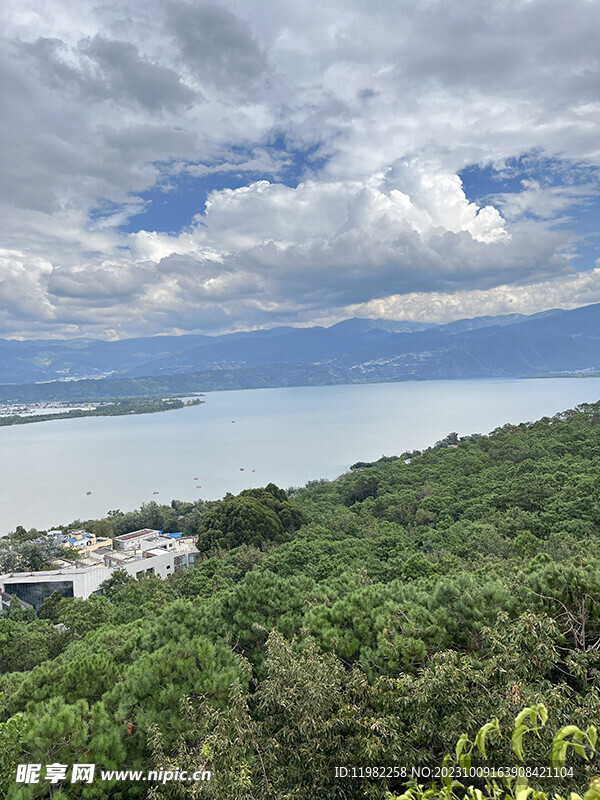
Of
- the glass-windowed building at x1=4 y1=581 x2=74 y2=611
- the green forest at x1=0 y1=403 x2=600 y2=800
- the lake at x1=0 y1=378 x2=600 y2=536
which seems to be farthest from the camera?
the lake at x1=0 y1=378 x2=600 y2=536

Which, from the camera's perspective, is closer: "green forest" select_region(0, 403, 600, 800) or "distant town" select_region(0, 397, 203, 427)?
"green forest" select_region(0, 403, 600, 800)

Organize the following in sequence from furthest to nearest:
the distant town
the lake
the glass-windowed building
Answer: the distant town, the lake, the glass-windowed building

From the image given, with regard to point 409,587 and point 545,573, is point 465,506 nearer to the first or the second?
point 409,587

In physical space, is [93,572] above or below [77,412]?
below

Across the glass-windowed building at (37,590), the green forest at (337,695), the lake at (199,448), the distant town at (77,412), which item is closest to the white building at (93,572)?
the glass-windowed building at (37,590)

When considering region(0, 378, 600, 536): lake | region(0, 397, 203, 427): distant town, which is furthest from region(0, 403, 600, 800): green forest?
region(0, 397, 203, 427): distant town

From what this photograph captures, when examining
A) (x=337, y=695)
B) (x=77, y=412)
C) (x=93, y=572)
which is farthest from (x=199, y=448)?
(x=77, y=412)

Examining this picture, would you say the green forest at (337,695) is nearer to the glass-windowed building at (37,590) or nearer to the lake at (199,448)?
the glass-windowed building at (37,590)

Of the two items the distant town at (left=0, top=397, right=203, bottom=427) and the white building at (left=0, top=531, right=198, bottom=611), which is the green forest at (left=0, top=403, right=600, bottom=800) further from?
the distant town at (left=0, top=397, right=203, bottom=427)

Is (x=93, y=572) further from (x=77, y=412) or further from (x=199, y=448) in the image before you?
(x=77, y=412)
